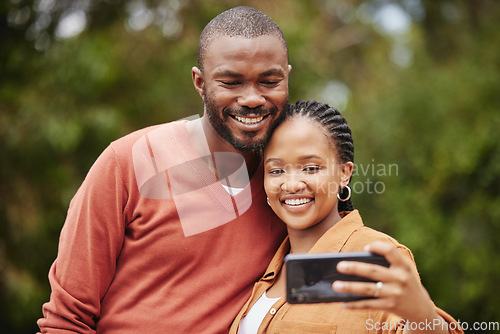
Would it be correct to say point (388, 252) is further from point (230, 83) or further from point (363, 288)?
point (230, 83)

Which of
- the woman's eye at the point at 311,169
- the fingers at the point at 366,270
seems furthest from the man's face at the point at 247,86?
the fingers at the point at 366,270

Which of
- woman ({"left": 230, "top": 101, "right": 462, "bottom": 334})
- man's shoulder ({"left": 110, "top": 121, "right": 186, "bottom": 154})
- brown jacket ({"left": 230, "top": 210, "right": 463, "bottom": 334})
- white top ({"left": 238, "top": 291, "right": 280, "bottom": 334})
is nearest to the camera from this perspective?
brown jacket ({"left": 230, "top": 210, "right": 463, "bottom": 334})

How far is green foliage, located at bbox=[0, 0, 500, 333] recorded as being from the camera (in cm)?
686

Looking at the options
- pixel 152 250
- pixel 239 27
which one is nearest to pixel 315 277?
pixel 152 250

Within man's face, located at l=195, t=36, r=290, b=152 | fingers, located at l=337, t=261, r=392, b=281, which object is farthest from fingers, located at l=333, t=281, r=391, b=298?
man's face, located at l=195, t=36, r=290, b=152

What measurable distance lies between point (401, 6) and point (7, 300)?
854cm

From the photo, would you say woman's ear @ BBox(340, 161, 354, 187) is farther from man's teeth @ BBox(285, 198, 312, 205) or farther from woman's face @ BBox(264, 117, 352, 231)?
man's teeth @ BBox(285, 198, 312, 205)

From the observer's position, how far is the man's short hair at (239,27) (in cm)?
260

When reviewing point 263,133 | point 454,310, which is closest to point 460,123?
point 454,310

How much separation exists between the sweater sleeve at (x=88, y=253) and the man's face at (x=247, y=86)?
0.58m

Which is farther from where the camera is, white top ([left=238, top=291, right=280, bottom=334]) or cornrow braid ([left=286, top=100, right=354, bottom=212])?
cornrow braid ([left=286, top=100, right=354, bottom=212])

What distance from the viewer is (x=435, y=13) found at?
9578mm

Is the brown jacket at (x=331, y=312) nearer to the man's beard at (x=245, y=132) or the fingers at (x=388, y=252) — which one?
the fingers at (x=388, y=252)

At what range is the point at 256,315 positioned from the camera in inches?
98.8
